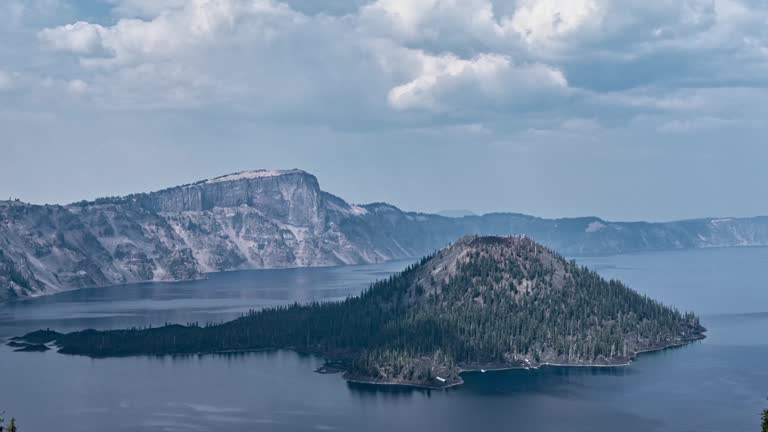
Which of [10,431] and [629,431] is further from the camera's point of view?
[629,431]

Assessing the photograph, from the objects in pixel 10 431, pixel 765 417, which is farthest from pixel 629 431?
pixel 10 431

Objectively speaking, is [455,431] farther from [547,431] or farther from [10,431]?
[10,431]

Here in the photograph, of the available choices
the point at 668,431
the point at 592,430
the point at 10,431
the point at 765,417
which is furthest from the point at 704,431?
the point at 10,431

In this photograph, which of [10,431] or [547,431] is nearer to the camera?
[10,431]

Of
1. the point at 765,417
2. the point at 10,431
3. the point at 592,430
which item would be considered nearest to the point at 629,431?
the point at 592,430

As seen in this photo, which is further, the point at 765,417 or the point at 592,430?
the point at 592,430

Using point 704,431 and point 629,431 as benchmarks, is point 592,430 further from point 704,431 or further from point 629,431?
point 704,431

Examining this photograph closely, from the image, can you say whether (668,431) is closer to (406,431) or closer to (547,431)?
(547,431)
